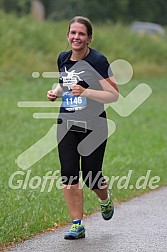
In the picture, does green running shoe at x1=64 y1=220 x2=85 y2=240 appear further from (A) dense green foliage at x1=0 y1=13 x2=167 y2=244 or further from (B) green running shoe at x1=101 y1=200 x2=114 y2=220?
(B) green running shoe at x1=101 y1=200 x2=114 y2=220

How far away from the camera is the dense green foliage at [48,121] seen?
29.6 feet

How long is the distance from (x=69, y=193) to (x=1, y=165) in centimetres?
502

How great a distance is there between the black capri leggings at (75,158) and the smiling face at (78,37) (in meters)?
0.76

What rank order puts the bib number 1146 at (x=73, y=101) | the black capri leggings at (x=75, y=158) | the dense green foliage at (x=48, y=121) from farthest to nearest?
the dense green foliage at (x=48, y=121)
the black capri leggings at (x=75, y=158)
the bib number 1146 at (x=73, y=101)

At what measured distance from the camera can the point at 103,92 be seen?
733 centimetres

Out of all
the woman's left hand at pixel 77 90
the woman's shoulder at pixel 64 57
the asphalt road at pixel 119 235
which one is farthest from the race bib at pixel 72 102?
the asphalt road at pixel 119 235

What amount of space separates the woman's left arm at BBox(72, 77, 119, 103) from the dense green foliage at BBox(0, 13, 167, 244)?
1.52m

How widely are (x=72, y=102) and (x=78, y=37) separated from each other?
0.61 meters

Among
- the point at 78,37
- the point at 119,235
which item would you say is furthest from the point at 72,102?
the point at 119,235

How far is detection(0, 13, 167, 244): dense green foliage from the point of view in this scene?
9.01 m

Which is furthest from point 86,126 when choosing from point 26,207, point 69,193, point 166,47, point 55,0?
point 55,0

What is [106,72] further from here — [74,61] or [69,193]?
[69,193]

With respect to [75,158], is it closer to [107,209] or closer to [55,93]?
[55,93]

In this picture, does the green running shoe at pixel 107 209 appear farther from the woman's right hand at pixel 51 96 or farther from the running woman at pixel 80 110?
the woman's right hand at pixel 51 96
